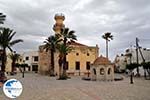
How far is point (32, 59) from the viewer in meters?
102

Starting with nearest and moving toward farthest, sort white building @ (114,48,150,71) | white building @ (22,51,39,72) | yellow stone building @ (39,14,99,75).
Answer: yellow stone building @ (39,14,99,75) < white building @ (114,48,150,71) < white building @ (22,51,39,72)

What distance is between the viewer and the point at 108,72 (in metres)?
50.0

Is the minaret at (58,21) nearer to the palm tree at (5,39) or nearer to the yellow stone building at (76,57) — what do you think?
the yellow stone building at (76,57)

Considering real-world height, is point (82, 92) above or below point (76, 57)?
below

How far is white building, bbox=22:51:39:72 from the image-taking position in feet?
329

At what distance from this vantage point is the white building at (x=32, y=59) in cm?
10019

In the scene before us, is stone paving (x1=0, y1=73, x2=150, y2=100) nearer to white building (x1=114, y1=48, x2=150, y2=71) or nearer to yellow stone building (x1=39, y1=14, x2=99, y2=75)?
yellow stone building (x1=39, y1=14, x2=99, y2=75)

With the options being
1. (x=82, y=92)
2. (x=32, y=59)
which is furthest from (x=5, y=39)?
(x=32, y=59)

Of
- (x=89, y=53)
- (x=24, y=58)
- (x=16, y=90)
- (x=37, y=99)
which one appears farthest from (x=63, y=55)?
(x=24, y=58)

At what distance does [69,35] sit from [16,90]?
44.7 meters
